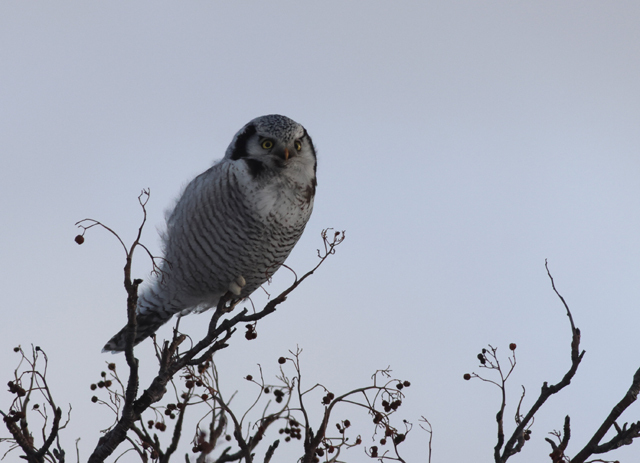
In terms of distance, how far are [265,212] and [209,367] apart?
114cm

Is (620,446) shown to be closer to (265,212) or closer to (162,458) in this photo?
(162,458)

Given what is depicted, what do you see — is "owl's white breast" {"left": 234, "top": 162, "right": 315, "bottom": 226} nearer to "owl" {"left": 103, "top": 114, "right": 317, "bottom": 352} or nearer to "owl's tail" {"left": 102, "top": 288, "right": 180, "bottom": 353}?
"owl" {"left": 103, "top": 114, "right": 317, "bottom": 352}

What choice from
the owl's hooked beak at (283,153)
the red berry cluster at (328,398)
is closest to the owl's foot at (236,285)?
the owl's hooked beak at (283,153)

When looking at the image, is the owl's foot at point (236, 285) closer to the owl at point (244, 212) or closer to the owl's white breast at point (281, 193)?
the owl at point (244, 212)

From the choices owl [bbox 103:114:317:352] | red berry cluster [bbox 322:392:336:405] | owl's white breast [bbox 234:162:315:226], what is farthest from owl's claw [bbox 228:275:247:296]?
red berry cluster [bbox 322:392:336:405]

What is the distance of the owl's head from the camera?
12.5ft

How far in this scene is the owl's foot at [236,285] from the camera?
4.01m

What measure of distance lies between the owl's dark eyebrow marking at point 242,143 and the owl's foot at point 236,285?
0.81m

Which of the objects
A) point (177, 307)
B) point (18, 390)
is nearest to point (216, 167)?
point (177, 307)

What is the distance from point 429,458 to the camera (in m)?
2.80

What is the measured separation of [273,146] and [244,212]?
0.48 metres

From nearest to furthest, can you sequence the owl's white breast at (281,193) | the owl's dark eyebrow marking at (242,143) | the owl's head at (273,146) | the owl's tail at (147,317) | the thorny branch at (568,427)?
the thorny branch at (568,427) → the owl's white breast at (281,193) → the owl's head at (273,146) → the owl's dark eyebrow marking at (242,143) → the owl's tail at (147,317)

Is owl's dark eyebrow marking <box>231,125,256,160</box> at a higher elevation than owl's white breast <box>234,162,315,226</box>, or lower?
higher

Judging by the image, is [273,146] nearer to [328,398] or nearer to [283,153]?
[283,153]
